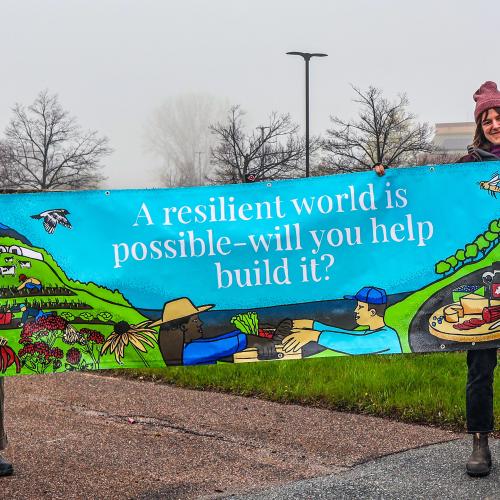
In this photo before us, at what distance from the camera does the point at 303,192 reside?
3.86 meters

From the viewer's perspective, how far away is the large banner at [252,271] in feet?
12.2

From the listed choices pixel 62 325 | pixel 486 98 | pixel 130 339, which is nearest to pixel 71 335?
pixel 62 325

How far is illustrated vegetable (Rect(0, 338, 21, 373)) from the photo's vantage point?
3670mm

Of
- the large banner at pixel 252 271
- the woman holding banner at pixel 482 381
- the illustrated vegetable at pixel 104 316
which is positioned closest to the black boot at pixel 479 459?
the woman holding banner at pixel 482 381

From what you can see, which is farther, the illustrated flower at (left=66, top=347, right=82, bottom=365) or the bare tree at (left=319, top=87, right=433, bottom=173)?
the bare tree at (left=319, top=87, right=433, bottom=173)

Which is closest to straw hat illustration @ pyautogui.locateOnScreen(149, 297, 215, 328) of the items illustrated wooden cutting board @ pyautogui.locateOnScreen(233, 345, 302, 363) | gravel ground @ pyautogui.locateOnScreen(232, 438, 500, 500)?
illustrated wooden cutting board @ pyautogui.locateOnScreen(233, 345, 302, 363)

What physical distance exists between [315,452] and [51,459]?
59.0 inches

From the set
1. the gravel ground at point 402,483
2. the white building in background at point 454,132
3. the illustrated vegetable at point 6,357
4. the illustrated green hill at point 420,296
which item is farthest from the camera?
the white building in background at point 454,132

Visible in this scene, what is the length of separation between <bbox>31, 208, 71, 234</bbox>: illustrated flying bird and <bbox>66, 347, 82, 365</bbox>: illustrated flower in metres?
0.60

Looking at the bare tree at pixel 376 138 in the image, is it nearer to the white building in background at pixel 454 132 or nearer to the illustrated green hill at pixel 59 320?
the illustrated green hill at pixel 59 320

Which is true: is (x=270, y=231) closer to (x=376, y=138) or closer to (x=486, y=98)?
(x=486, y=98)

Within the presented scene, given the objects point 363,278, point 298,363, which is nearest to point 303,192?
point 363,278

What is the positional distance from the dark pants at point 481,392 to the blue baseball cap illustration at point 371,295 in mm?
557

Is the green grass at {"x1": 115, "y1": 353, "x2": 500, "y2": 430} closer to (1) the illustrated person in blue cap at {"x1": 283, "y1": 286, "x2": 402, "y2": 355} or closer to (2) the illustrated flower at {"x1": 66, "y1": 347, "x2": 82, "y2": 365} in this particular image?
(1) the illustrated person in blue cap at {"x1": 283, "y1": 286, "x2": 402, "y2": 355}
